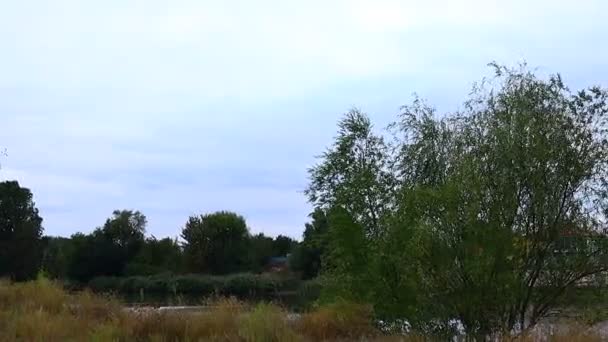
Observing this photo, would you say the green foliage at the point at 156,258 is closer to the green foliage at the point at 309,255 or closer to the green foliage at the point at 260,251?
the green foliage at the point at 260,251

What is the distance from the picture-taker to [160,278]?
54.5 metres

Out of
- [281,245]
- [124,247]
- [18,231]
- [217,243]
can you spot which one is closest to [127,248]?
[124,247]

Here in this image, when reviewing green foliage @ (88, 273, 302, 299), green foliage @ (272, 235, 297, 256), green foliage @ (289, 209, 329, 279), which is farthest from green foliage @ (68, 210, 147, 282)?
green foliage @ (289, 209, 329, 279)

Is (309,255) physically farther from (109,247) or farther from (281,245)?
(281,245)

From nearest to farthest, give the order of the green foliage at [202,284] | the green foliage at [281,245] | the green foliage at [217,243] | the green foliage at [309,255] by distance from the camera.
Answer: the green foliage at [309,255]
the green foliage at [202,284]
the green foliage at [217,243]
the green foliage at [281,245]

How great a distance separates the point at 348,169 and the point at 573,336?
7.15 m

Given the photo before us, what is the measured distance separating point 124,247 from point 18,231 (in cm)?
1106

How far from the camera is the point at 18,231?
59.8m

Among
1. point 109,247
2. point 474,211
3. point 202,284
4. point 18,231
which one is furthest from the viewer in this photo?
point 109,247

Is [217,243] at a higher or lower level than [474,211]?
higher

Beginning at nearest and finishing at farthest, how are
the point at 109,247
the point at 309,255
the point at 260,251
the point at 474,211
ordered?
the point at 474,211 < the point at 309,255 < the point at 109,247 < the point at 260,251

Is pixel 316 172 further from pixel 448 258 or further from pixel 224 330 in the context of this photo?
pixel 448 258

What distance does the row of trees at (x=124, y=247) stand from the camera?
5922 cm

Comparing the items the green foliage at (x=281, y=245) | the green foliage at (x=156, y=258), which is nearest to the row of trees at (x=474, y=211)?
the green foliage at (x=156, y=258)
